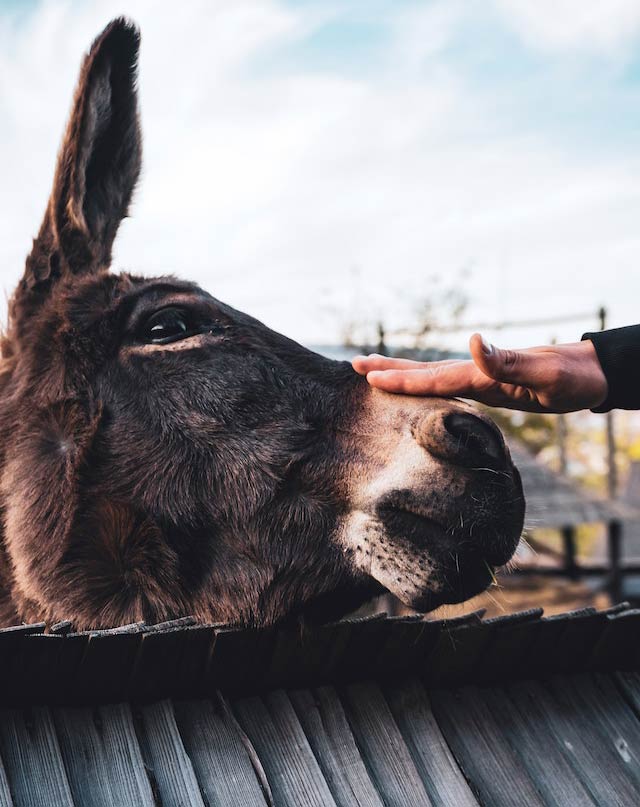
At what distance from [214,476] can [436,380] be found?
2.42 feet

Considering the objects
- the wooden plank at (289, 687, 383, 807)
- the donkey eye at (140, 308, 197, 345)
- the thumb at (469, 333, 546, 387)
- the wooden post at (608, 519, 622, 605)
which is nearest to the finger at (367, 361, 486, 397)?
the thumb at (469, 333, 546, 387)

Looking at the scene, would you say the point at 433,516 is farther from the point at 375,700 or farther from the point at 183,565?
the point at 183,565

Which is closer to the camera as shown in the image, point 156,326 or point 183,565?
point 183,565

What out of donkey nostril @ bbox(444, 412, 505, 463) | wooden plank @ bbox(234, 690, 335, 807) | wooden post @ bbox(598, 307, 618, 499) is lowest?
wooden post @ bbox(598, 307, 618, 499)

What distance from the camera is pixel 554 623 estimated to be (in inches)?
96.1

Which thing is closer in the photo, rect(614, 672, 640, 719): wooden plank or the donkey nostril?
the donkey nostril

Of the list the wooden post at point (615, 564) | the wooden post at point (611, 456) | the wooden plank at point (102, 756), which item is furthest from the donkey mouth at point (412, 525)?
the wooden post at point (611, 456)

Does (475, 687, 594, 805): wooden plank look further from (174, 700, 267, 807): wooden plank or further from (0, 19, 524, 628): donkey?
(174, 700, 267, 807): wooden plank

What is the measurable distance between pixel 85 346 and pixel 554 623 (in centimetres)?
178

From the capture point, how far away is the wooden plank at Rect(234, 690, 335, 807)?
6.02ft

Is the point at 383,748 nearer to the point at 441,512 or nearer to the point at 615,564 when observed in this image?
the point at 441,512

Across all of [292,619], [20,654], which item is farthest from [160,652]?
[292,619]

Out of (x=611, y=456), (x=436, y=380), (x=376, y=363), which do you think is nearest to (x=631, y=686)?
(x=436, y=380)

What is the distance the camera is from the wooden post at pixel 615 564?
52.6ft
